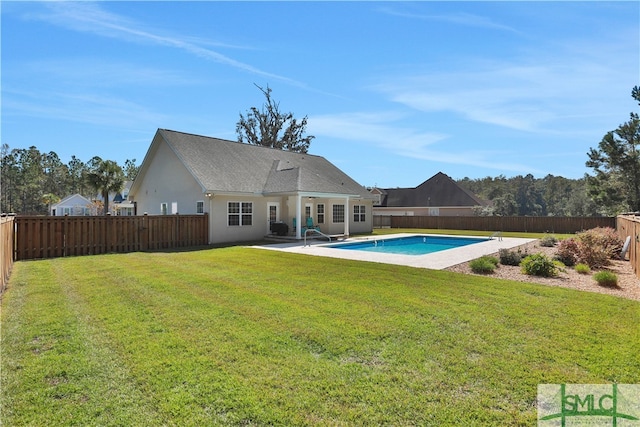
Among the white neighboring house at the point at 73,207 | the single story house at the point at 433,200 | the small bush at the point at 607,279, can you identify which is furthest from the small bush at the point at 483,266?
the white neighboring house at the point at 73,207

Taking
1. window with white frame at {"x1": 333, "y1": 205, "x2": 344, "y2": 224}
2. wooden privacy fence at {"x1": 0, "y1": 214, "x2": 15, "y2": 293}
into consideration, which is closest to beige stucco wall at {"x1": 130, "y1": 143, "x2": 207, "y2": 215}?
window with white frame at {"x1": 333, "y1": 205, "x2": 344, "y2": 224}

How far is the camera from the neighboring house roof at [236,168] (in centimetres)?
1878

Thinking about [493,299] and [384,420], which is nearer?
[384,420]

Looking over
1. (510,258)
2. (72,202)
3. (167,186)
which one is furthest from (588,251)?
(72,202)

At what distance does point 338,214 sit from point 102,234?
14375mm

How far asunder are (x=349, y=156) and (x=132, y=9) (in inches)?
1413

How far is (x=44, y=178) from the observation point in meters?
68.6

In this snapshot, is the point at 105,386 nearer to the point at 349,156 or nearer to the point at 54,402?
the point at 54,402

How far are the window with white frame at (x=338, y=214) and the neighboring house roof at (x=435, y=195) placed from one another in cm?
2010

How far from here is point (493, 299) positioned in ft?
22.6

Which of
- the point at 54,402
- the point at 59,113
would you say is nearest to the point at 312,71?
the point at 54,402

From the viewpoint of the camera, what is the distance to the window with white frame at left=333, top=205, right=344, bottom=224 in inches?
945

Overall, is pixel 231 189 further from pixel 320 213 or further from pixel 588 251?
pixel 588 251

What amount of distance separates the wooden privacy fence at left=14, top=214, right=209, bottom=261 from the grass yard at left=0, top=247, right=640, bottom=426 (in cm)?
595
